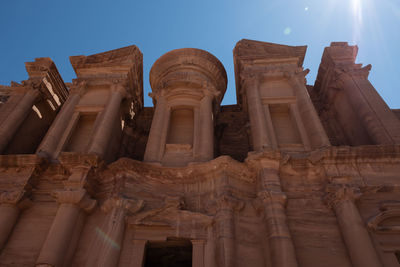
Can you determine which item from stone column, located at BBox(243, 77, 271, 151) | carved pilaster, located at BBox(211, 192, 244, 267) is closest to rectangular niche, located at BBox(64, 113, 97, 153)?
carved pilaster, located at BBox(211, 192, 244, 267)

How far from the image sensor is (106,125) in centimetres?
1266

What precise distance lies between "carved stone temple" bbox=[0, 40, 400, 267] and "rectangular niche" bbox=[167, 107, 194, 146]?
0.23 feet

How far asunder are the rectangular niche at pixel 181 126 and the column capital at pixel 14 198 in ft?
19.7

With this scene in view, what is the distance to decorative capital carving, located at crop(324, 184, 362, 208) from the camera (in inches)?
343

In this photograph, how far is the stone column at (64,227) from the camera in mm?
7859

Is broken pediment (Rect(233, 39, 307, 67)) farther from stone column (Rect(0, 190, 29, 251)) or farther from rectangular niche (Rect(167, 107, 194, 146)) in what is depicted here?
stone column (Rect(0, 190, 29, 251))

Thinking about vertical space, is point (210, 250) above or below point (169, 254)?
below

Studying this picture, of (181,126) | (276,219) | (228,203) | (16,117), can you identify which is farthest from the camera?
(181,126)

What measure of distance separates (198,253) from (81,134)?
8.55m

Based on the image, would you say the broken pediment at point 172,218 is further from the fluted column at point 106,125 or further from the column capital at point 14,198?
the column capital at point 14,198

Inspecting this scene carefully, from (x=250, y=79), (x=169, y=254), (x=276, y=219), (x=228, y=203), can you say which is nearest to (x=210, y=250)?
(x=228, y=203)

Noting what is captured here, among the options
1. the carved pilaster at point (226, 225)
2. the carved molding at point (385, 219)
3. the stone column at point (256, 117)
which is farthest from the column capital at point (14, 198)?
the carved molding at point (385, 219)

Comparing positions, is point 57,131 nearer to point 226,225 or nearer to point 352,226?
point 226,225

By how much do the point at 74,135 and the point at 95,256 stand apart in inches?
280
